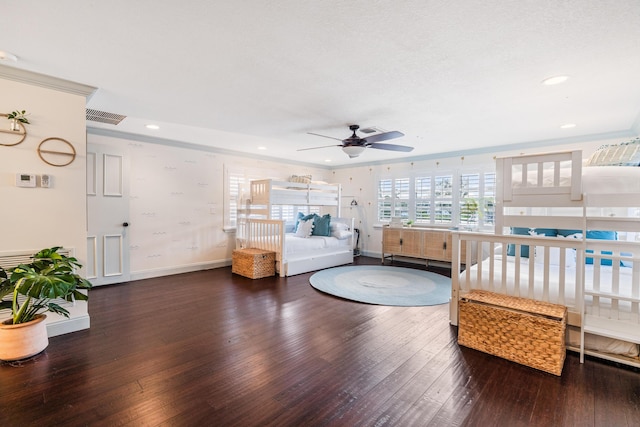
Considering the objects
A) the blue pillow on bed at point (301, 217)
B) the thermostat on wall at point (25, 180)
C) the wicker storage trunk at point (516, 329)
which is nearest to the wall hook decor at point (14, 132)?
the thermostat on wall at point (25, 180)

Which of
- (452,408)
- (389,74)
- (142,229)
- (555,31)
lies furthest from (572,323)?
(142,229)

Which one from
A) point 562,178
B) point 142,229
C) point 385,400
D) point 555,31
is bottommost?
point 385,400

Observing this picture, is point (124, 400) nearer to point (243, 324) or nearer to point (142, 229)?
point (243, 324)

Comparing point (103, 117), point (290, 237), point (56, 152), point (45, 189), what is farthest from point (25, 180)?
point (290, 237)

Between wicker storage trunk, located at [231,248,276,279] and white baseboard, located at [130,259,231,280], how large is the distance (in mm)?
738

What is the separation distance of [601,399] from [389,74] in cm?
283

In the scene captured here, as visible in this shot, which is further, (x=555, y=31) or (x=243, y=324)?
(x=243, y=324)

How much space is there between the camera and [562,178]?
261cm

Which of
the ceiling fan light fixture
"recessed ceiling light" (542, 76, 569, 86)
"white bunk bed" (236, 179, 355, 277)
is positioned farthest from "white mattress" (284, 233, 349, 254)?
"recessed ceiling light" (542, 76, 569, 86)

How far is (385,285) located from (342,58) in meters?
3.40

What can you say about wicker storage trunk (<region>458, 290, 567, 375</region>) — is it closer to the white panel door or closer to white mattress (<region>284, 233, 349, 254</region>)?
white mattress (<region>284, 233, 349, 254</region>)

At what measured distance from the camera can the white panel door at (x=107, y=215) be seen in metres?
4.33

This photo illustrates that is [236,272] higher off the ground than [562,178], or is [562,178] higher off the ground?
[562,178]

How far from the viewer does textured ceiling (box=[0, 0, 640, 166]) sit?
1.75 meters
